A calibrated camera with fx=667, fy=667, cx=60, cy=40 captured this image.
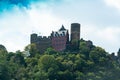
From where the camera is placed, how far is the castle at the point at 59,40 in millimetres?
46250

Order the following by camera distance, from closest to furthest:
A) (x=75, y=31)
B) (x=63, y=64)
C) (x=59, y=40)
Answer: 1. (x=63, y=64)
2. (x=59, y=40)
3. (x=75, y=31)

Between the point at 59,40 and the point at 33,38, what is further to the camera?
the point at 33,38

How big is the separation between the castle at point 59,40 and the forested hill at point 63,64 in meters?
0.71

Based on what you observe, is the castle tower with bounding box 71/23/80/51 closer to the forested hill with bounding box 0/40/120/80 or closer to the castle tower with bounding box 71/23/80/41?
the castle tower with bounding box 71/23/80/41

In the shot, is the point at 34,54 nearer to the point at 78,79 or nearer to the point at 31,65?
the point at 31,65

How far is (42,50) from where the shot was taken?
46.8m

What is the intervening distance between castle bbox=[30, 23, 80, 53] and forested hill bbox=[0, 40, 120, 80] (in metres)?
0.71

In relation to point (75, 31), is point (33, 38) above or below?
below

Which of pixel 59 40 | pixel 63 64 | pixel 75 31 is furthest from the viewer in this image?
pixel 75 31

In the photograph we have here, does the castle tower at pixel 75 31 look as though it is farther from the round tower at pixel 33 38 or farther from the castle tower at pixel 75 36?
the round tower at pixel 33 38

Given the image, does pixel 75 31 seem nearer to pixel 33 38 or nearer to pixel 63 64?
pixel 33 38

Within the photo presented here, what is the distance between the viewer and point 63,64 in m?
42.7

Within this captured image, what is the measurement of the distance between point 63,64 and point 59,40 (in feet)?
15.7

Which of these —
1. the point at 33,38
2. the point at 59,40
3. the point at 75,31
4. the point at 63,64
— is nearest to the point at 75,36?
the point at 75,31
